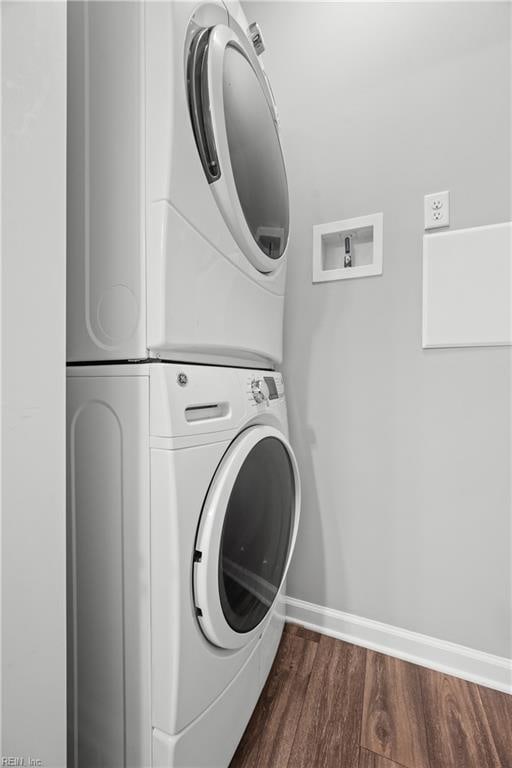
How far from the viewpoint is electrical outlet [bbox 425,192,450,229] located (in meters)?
1.17

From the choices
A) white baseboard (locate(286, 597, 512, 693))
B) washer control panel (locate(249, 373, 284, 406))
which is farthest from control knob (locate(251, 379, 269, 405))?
white baseboard (locate(286, 597, 512, 693))

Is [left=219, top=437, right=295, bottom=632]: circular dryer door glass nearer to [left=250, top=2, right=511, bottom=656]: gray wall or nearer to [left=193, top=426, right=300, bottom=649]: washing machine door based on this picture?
[left=193, top=426, right=300, bottom=649]: washing machine door

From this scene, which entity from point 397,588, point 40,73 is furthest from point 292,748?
point 40,73

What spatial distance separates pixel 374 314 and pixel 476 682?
1.19 m

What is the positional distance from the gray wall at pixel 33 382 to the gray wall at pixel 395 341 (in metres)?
0.98

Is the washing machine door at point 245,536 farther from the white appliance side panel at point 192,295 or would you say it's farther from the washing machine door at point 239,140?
the washing machine door at point 239,140

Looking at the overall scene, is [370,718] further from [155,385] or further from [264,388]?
[155,385]

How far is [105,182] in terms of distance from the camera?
68 centimetres

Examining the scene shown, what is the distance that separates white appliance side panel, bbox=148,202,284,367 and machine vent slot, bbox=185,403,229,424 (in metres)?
0.11

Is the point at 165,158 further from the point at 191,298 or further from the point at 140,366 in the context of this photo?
the point at 140,366

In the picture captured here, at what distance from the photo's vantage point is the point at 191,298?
0.68 meters

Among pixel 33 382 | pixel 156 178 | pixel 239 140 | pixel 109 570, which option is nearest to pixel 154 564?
pixel 109 570

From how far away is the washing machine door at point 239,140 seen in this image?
68 centimetres

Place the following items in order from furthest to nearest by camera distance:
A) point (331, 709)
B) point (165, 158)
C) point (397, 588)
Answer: point (397, 588), point (331, 709), point (165, 158)
